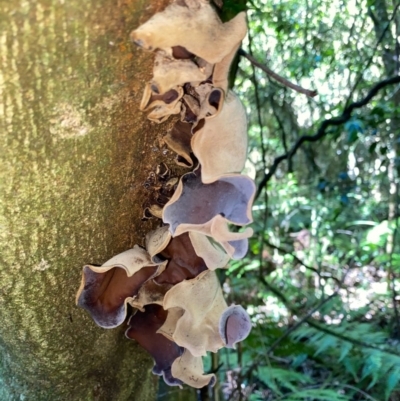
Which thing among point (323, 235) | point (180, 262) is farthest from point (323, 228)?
point (180, 262)

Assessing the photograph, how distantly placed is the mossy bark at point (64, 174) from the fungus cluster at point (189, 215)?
0.04 m

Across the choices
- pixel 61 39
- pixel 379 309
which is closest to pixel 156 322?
pixel 61 39

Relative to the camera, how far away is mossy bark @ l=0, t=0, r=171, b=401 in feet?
1.58

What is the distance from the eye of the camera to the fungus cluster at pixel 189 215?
1.67 feet

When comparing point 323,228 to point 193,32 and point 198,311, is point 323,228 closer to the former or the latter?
point 198,311

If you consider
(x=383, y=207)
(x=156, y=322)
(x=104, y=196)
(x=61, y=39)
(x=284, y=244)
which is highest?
(x=61, y=39)

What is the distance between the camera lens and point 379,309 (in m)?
2.98

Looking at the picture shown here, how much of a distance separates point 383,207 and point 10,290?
4.00 m

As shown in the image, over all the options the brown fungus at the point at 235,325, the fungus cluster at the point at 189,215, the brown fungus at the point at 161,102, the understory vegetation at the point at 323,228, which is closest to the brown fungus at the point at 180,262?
the fungus cluster at the point at 189,215

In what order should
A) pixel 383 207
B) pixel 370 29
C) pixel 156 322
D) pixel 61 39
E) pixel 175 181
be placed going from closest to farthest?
1. pixel 61 39
2. pixel 175 181
3. pixel 156 322
4. pixel 370 29
5. pixel 383 207

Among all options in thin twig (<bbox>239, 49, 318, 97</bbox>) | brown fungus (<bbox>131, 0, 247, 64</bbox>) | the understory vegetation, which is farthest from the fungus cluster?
the understory vegetation

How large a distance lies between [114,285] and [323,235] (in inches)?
120

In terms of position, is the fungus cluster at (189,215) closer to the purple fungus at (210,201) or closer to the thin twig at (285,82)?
the purple fungus at (210,201)

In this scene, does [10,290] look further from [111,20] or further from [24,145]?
[111,20]
